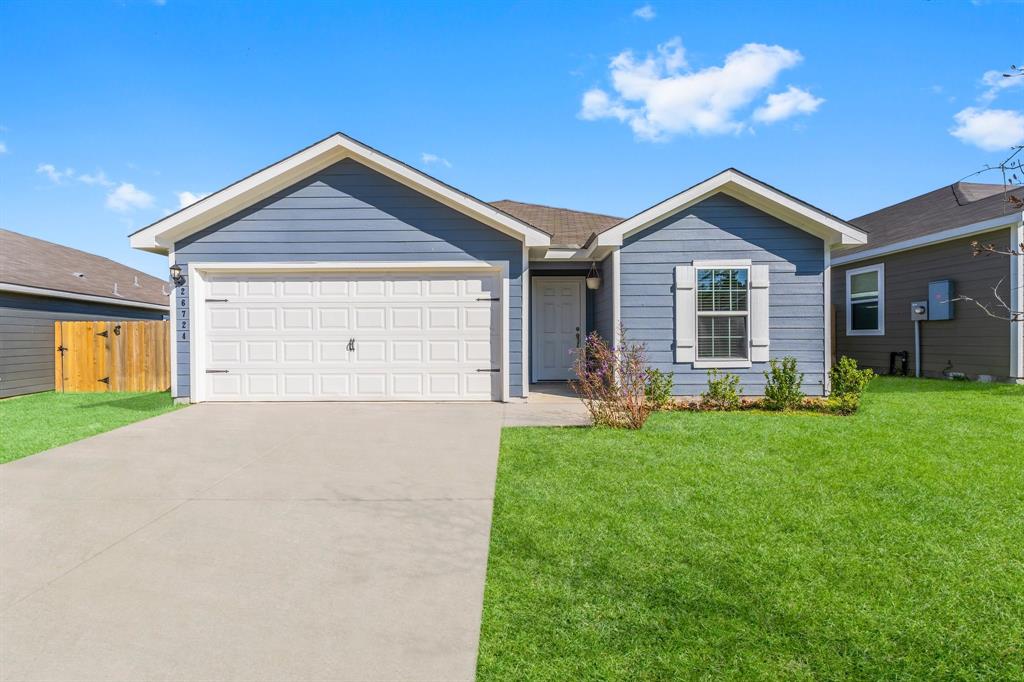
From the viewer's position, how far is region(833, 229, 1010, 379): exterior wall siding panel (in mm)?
9867

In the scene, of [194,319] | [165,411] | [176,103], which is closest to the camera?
[165,411]

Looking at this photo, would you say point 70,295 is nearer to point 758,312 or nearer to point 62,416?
point 62,416

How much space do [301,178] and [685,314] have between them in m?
6.67

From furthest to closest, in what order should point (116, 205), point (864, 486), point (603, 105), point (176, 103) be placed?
point (116, 205) → point (603, 105) → point (176, 103) → point (864, 486)

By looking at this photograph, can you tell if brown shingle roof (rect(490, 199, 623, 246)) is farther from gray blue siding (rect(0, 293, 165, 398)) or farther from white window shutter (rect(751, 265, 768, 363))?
gray blue siding (rect(0, 293, 165, 398))

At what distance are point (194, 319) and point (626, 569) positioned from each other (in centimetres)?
824

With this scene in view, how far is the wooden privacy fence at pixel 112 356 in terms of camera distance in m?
11.3

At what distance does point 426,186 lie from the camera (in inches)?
328

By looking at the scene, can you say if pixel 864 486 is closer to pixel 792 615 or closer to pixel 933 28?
pixel 792 615

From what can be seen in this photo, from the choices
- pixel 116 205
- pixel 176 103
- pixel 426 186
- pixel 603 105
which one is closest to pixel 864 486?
pixel 426 186

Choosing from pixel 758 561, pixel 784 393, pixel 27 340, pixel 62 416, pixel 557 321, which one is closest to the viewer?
pixel 758 561

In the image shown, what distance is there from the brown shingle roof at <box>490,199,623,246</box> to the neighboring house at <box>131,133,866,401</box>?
176 centimetres

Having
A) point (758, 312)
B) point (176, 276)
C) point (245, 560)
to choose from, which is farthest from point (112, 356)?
point (758, 312)

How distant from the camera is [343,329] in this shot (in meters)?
8.72
